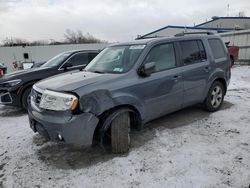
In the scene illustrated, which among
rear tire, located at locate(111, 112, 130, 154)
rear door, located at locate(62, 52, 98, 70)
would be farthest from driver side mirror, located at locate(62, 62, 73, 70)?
rear tire, located at locate(111, 112, 130, 154)

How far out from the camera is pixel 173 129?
160 inches

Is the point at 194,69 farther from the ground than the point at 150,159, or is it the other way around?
the point at 194,69

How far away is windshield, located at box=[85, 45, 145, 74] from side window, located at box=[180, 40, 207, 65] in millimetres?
986

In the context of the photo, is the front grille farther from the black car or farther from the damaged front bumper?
the black car

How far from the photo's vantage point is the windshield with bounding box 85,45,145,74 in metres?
3.51

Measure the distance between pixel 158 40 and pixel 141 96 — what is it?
113cm

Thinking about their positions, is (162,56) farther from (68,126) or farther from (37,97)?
(37,97)

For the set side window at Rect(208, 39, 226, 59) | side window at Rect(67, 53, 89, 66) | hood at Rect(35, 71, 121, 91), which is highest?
side window at Rect(208, 39, 226, 59)

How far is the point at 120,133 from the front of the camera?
10.5 ft

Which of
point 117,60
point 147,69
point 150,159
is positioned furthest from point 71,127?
point 117,60

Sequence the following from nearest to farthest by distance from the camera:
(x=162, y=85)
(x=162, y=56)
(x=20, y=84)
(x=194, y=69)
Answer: (x=162, y=85)
(x=162, y=56)
(x=194, y=69)
(x=20, y=84)

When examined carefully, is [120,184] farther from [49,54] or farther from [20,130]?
[49,54]

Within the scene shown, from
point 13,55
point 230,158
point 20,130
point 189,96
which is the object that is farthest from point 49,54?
point 230,158

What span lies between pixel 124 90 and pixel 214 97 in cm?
272
